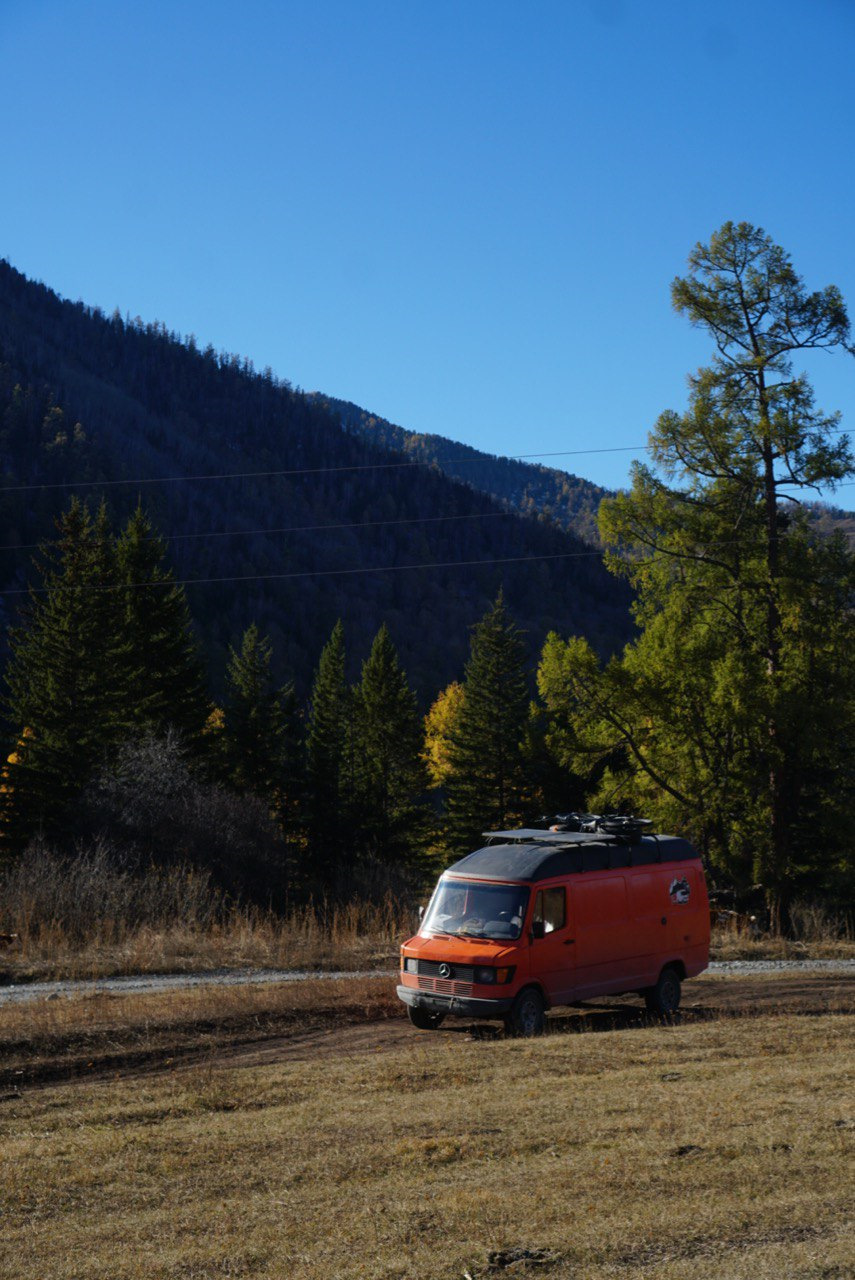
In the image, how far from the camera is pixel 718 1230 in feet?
18.1

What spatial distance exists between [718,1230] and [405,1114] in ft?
11.0

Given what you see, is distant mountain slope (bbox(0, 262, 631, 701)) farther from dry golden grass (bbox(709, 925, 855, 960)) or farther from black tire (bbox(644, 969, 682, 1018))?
black tire (bbox(644, 969, 682, 1018))

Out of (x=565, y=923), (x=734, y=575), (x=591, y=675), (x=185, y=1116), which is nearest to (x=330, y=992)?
(x=565, y=923)

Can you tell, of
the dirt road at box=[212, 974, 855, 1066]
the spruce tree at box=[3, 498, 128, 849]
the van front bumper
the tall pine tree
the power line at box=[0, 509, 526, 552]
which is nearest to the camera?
the dirt road at box=[212, 974, 855, 1066]

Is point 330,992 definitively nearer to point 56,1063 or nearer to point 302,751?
point 56,1063

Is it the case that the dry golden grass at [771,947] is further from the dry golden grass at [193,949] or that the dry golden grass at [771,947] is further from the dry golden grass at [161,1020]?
the dry golden grass at [161,1020]

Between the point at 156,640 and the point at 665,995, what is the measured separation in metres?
33.7

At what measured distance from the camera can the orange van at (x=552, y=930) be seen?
1317cm

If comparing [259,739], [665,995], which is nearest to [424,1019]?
[665,995]

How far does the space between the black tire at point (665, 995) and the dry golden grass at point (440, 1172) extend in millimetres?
4290

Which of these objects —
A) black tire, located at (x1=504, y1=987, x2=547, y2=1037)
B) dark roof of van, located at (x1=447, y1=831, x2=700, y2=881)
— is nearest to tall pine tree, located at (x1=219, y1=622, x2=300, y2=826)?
dark roof of van, located at (x1=447, y1=831, x2=700, y2=881)

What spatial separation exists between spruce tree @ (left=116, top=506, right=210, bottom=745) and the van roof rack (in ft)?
100

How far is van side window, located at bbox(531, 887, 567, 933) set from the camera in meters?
13.6

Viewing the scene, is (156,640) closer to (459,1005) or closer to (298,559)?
(459,1005)
